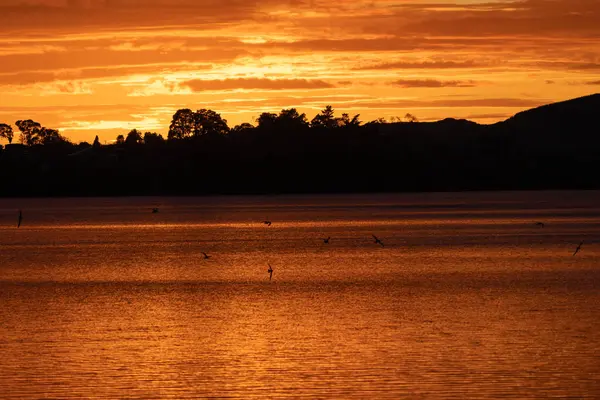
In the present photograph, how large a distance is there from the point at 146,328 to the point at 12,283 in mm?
20216

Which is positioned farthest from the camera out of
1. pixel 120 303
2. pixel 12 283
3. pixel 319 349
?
pixel 12 283

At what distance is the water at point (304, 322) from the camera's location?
85.1 feet

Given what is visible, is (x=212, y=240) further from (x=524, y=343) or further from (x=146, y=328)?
(x=524, y=343)

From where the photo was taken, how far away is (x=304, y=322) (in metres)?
36.5

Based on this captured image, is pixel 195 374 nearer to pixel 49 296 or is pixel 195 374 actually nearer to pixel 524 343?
pixel 524 343

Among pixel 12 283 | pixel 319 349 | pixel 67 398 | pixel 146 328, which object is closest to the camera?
pixel 67 398

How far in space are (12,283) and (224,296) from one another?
13.4m

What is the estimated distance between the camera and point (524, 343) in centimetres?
3097

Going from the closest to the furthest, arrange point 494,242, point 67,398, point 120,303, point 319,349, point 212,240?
1. point 67,398
2. point 319,349
3. point 120,303
4. point 494,242
5. point 212,240

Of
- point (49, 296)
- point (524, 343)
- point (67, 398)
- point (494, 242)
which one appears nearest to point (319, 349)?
point (524, 343)

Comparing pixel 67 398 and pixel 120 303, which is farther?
pixel 120 303

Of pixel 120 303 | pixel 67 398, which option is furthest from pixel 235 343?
pixel 120 303

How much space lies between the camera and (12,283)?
53375 mm

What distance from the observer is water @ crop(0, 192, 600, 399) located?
2594 cm
